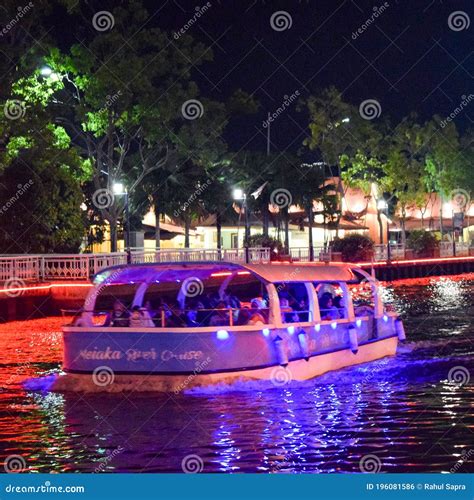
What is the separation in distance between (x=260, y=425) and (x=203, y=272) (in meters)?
5.42

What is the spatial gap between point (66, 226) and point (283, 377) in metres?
29.7

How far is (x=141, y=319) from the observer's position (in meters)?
19.5

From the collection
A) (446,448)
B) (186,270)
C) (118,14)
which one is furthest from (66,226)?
(446,448)

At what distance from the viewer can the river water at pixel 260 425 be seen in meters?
14.3

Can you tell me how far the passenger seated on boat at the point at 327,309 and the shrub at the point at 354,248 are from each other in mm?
44692

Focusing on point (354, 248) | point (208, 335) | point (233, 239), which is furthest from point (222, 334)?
point (233, 239)

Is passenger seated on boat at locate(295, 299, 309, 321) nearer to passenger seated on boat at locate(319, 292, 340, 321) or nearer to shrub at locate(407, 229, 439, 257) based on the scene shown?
passenger seated on boat at locate(319, 292, 340, 321)

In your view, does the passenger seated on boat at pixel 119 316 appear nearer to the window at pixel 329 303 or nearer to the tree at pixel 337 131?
the window at pixel 329 303

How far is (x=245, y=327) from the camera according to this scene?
19.3m

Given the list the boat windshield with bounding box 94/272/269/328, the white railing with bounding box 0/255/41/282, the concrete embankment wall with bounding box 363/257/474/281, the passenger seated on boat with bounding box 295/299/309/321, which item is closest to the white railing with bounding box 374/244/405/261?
the concrete embankment wall with bounding box 363/257/474/281

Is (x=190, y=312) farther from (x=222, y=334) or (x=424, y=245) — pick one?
(x=424, y=245)

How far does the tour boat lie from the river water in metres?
0.35

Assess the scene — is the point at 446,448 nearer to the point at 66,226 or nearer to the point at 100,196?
the point at 66,226

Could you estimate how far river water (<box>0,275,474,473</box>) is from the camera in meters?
14.3
